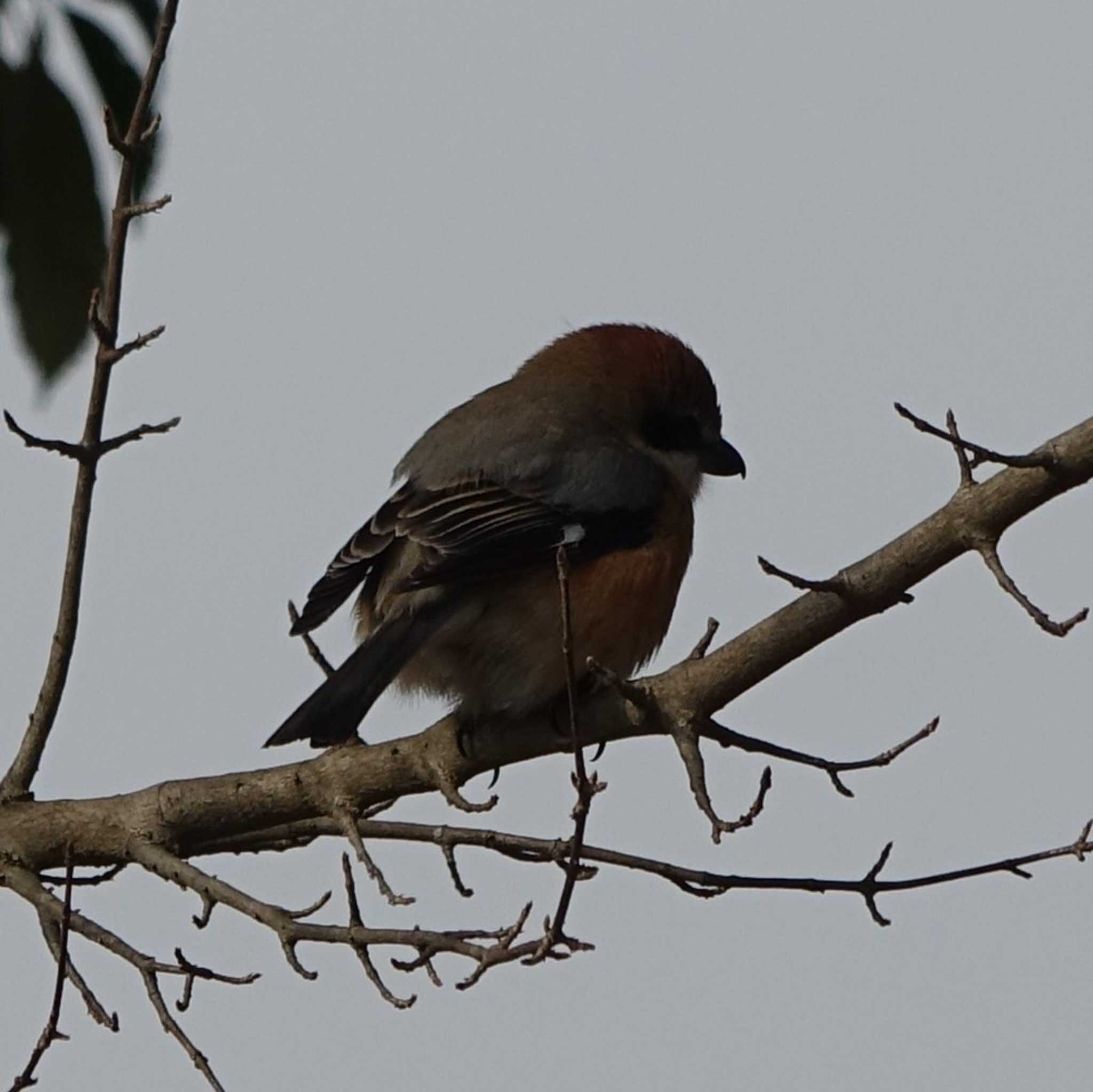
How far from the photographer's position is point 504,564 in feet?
14.9

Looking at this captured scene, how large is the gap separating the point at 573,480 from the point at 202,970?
1868mm

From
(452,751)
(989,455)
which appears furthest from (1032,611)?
(452,751)

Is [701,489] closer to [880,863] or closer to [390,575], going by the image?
[390,575]

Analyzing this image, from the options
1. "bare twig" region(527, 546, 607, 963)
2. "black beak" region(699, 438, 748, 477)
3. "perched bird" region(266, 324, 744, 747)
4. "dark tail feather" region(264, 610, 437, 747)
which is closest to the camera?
"bare twig" region(527, 546, 607, 963)

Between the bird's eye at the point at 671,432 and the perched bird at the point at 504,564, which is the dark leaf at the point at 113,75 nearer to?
the perched bird at the point at 504,564

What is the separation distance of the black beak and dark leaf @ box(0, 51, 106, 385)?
8.23 feet

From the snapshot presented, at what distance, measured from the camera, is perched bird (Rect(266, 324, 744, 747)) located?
4.44 meters

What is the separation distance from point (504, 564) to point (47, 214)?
1.56 meters

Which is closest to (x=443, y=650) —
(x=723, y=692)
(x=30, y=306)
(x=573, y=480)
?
(x=573, y=480)

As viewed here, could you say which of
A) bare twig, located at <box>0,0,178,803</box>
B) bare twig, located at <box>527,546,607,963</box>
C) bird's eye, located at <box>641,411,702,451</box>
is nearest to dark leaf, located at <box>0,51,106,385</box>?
bare twig, located at <box>0,0,178,803</box>

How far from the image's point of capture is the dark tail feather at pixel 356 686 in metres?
4.17

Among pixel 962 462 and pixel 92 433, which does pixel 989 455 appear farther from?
pixel 92 433

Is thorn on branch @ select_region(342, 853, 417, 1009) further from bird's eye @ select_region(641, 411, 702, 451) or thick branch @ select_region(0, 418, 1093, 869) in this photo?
bird's eye @ select_region(641, 411, 702, 451)

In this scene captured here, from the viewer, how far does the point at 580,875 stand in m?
3.31
